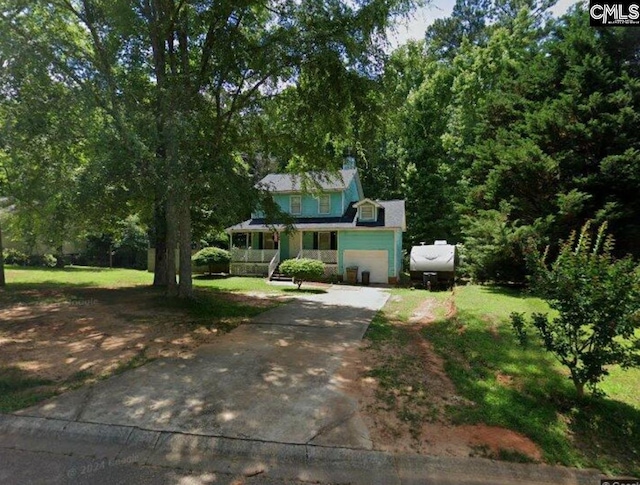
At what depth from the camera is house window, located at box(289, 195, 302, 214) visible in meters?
24.4

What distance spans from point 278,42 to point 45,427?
31.7 feet

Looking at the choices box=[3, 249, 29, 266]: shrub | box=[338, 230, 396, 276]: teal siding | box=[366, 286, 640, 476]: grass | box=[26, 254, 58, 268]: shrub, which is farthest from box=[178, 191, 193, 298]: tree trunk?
box=[3, 249, 29, 266]: shrub

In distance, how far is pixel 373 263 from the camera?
838 inches

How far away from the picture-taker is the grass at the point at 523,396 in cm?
375

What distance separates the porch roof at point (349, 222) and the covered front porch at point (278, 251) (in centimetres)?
72

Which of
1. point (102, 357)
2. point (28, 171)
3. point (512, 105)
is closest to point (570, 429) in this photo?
point (102, 357)

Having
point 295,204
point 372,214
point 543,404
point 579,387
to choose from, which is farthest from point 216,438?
point 295,204

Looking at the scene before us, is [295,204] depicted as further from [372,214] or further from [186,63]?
[186,63]

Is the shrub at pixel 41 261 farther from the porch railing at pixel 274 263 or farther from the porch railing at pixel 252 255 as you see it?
the porch railing at pixel 274 263

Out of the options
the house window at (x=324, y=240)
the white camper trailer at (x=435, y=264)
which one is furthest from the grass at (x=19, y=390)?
the house window at (x=324, y=240)

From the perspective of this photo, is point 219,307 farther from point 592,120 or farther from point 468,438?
point 592,120

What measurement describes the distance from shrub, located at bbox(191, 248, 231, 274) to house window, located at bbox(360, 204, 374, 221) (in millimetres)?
9056

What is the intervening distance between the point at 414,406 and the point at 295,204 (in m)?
20.6

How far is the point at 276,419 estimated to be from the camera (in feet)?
13.7
